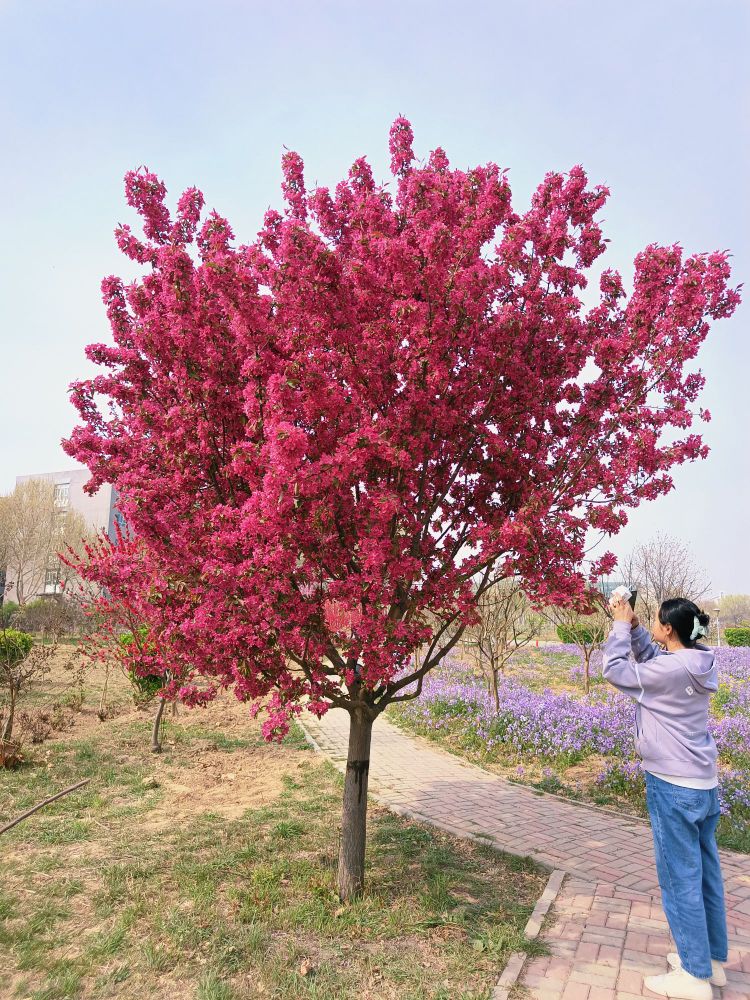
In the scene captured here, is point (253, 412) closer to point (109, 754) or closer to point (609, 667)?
point (609, 667)

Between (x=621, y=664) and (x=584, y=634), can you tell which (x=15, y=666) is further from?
(x=584, y=634)

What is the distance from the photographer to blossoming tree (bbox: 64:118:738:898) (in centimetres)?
352

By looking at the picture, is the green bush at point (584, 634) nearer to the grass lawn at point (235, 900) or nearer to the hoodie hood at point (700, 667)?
the grass lawn at point (235, 900)

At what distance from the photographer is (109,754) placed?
8289 millimetres

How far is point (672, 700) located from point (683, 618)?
0.44 meters

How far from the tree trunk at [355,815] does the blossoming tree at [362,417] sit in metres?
0.02

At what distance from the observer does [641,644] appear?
3.89 meters

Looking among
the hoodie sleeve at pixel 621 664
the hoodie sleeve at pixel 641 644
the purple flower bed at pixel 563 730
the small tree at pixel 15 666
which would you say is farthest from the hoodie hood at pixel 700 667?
the small tree at pixel 15 666

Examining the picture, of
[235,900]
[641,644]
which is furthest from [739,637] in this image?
[235,900]

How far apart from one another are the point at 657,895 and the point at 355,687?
2.53 metres

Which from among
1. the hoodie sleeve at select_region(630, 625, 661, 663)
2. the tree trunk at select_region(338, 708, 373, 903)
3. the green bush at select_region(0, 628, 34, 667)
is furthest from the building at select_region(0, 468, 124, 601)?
the hoodie sleeve at select_region(630, 625, 661, 663)

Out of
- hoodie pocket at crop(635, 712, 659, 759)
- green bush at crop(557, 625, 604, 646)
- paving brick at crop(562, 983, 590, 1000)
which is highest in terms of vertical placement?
hoodie pocket at crop(635, 712, 659, 759)

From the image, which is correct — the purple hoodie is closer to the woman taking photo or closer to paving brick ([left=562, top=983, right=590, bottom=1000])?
the woman taking photo

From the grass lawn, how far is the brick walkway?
0.27 metres
